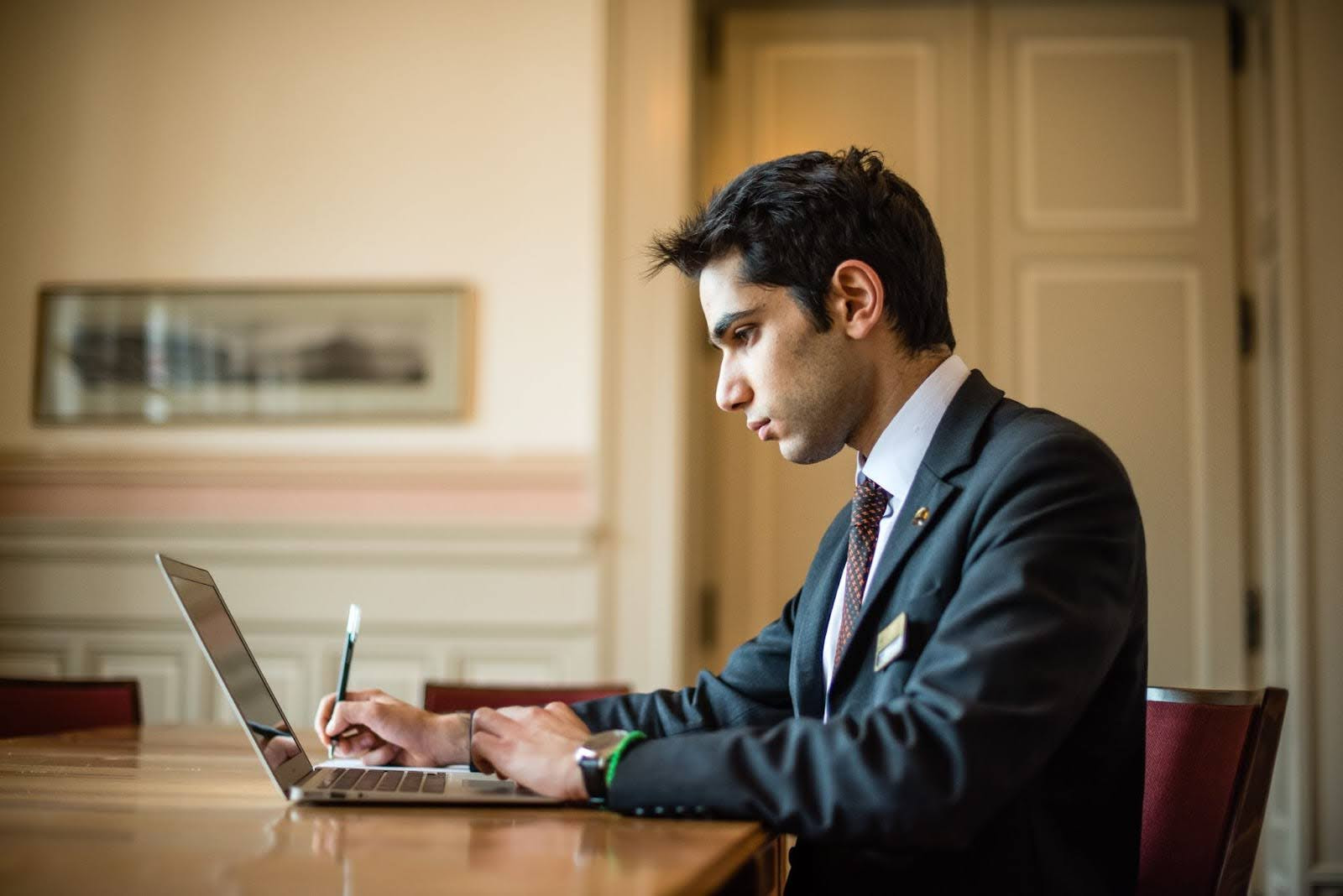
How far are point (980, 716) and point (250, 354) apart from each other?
3.14 meters

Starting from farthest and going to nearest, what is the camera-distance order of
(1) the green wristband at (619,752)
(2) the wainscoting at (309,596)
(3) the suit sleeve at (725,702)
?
(2) the wainscoting at (309,596) < (3) the suit sleeve at (725,702) < (1) the green wristband at (619,752)

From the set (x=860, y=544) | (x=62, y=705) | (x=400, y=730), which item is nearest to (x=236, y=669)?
(x=400, y=730)

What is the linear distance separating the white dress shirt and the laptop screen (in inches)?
25.6

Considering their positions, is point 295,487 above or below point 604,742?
above

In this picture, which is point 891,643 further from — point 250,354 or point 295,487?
point 250,354

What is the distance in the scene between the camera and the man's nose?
1622 millimetres

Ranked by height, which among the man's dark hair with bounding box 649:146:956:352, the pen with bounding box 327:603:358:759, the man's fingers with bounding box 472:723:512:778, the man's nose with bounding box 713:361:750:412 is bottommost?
the man's fingers with bounding box 472:723:512:778

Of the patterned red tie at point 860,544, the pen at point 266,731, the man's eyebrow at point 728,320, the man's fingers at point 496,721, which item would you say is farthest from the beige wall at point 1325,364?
the pen at point 266,731

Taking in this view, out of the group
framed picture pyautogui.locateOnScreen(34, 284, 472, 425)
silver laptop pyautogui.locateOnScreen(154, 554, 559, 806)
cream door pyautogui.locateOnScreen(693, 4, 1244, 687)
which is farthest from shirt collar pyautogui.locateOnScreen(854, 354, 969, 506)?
framed picture pyautogui.locateOnScreen(34, 284, 472, 425)

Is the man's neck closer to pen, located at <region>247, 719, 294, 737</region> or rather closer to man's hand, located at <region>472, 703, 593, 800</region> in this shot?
man's hand, located at <region>472, 703, 593, 800</region>

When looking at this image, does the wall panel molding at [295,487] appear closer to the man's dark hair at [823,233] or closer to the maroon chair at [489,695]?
the maroon chair at [489,695]

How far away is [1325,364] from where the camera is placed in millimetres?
3525

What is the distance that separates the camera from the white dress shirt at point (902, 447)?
5.11 feet

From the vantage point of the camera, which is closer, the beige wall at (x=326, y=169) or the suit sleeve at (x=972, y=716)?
the suit sleeve at (x=972, y=716)
